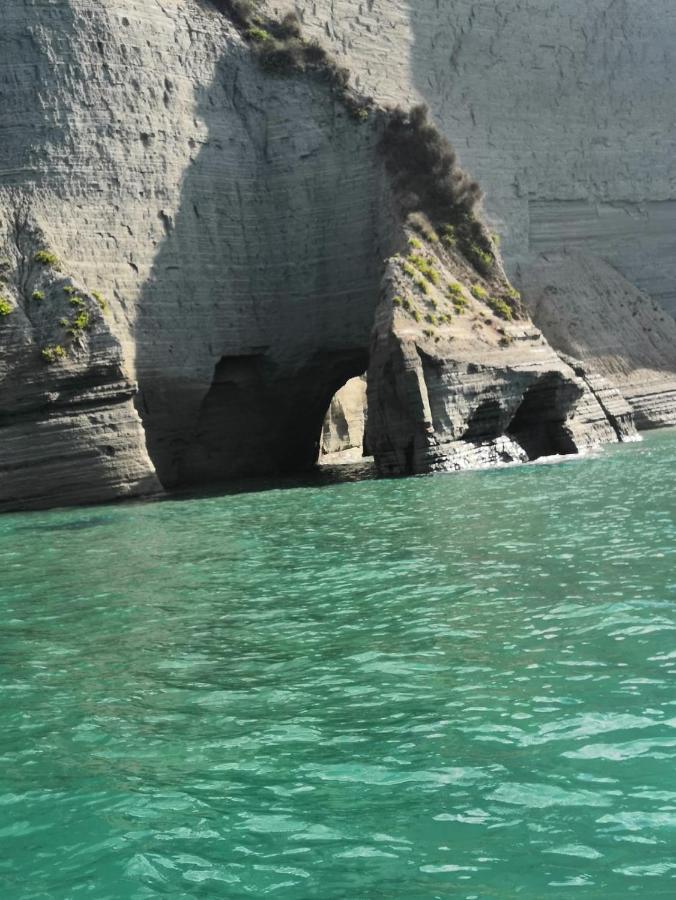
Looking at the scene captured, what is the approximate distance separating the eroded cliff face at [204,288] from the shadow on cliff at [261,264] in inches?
2.7

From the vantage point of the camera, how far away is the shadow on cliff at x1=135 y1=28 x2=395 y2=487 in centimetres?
3325

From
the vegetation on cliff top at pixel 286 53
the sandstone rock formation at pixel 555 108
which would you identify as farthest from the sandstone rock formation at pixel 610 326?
the vegetation on cliff top at pixel 286 53

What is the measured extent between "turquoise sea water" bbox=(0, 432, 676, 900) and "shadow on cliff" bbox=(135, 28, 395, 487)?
1865 cm

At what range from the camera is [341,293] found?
115 feet

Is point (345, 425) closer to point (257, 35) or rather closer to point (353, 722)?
point (257, 35)

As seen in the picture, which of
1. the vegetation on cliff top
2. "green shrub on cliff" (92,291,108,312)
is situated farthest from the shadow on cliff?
"green shrub on cliff" (92,291,108,312)

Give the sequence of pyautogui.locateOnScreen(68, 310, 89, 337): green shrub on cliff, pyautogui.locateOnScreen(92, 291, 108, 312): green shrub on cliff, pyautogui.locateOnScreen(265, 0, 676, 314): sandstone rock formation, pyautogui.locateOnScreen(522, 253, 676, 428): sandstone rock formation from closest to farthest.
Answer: pyautogui.locateOnScreen(68, 310, 89, 337): green shrub on cliff < pyautogui.locateOnScreen(92, 291, 108, 312): green shrub on cliff < pyautogui.locateOnScreen(522, 253, 676, 428): sandstone rock formation < pyautogui.locateOnScreen(265, 0, 676, 314): sandstone rock formation

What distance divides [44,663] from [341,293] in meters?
26.1

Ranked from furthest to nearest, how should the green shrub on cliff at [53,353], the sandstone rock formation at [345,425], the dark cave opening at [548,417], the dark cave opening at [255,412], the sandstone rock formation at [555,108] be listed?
the sandstone rock formation at [345,425], the sandstone rock formation at [555,108], the dark cave opening at [255,412], the dark cave opening at [548,417], the green shrub on cliff at [53,353]

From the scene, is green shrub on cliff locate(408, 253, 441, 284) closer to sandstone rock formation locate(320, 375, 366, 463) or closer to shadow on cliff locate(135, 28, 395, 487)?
shadow on cliff locate(135, 28, 395, 487)

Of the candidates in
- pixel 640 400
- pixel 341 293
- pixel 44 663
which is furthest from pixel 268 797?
pixel 640 400

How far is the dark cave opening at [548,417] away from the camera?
30.5 meters

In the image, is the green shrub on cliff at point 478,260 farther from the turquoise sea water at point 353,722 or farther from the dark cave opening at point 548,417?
the turquoise sea water at point 353,722

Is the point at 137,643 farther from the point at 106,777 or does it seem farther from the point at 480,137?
the point at 480,137
